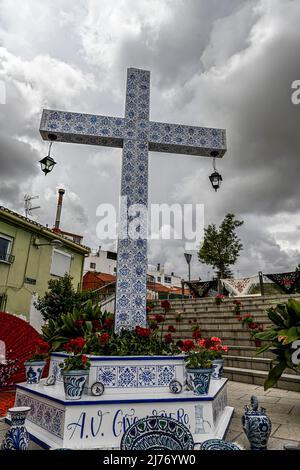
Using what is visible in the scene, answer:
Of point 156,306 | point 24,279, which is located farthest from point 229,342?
point 24,279

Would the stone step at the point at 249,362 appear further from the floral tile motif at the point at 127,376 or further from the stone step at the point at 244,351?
the floral tile motif at the point at 127,376

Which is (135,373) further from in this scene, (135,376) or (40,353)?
(40,353)

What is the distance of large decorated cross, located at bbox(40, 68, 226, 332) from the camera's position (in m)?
4.29

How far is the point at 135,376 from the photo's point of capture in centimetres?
317

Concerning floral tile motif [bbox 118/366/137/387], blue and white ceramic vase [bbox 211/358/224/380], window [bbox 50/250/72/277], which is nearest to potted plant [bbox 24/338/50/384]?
floral tile motif [bbox 118/366/137/387]

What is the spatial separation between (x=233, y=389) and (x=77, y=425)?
12.9ft

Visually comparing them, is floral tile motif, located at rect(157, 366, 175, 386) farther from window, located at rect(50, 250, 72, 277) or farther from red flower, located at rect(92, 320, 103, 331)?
window, located at rect(50, 250, 72, 277)

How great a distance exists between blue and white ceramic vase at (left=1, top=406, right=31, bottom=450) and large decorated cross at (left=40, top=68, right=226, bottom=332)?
2080 millimetres

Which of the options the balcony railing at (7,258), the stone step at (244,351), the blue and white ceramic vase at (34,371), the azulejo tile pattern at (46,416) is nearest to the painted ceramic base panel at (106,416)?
the azulejo tile pattern at (46,416)

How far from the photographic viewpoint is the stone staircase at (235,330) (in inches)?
234

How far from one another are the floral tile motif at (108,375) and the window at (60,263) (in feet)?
40.7

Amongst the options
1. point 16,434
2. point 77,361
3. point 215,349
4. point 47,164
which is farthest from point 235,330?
point 16,434

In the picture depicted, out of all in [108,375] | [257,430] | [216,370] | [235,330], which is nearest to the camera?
[257,430]

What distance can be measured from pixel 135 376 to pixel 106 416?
0.56 m
